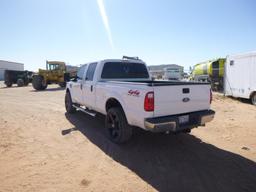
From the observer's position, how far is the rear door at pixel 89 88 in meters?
6.72

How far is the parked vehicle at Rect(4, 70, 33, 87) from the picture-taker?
31688mm

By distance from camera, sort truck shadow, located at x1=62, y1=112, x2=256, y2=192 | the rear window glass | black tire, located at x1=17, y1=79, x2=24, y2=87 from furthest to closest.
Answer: black tire, located at x1=17, y1=79, x2=24, y2=87 → the rear window glass → truck shadow, located at x1=62, y1=112, x2=256, y2=192

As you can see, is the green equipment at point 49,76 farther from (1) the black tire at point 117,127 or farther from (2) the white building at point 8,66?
(2) the white building at point 8,66

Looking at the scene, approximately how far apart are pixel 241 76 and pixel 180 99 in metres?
9.93

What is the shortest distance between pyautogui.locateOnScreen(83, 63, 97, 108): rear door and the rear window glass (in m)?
0.52

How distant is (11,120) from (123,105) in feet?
17.6

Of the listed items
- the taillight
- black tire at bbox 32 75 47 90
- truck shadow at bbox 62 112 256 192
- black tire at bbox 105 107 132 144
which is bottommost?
truck shadow at bbox 62 112 256 192

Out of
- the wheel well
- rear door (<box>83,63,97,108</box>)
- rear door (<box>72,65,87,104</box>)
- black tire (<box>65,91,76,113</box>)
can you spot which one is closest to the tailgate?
the wheel well

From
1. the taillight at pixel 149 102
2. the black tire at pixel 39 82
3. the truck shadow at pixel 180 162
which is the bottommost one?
the truck shadow at pixel 180 162

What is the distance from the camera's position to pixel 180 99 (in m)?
4.75

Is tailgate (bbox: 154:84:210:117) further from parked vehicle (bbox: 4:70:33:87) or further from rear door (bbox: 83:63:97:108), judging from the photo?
parked vehicle (bbox: 4:70:33:87)

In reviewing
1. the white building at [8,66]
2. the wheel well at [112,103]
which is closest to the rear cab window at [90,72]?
the wheel well at [112,103]

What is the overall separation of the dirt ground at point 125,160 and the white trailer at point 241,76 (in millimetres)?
5900

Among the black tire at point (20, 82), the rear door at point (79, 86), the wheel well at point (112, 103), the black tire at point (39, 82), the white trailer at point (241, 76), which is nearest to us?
the wheel well at point (112, 103)
